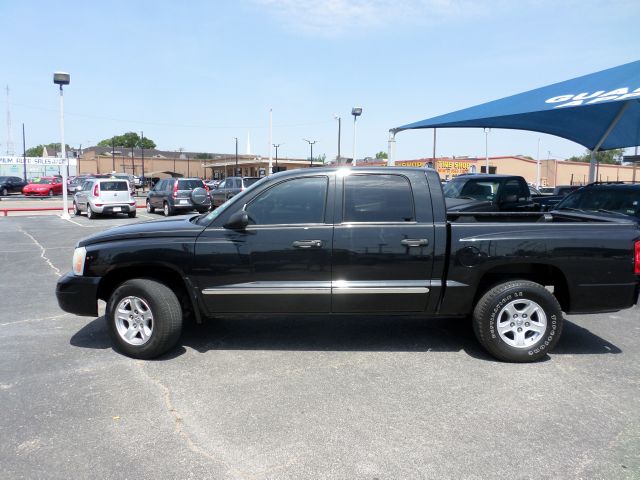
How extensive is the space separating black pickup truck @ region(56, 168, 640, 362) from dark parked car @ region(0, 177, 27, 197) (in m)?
43.4

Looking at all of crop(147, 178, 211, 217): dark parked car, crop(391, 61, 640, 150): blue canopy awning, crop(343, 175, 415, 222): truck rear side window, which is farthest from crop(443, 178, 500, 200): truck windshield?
crop(147, 178, 211, 217): dark parked car

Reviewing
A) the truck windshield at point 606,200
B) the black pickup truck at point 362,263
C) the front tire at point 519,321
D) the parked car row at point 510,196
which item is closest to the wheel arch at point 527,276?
the black pickup truck at point 362,263

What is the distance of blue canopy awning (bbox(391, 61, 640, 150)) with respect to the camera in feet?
30.1

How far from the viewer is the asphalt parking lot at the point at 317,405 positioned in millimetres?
2996

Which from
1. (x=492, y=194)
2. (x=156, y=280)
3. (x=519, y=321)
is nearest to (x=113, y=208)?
(x=492, y=194)

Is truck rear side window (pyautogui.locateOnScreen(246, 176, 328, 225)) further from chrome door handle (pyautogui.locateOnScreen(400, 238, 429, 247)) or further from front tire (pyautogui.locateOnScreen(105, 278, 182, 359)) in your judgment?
front tire (pyautogui.locateOnScreen(105, 278, 182, 359))

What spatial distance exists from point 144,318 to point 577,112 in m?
12.0

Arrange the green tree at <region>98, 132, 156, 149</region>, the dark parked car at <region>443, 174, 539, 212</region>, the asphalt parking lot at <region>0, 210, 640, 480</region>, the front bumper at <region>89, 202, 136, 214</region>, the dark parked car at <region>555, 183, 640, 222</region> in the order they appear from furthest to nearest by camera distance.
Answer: the green tree at <region>98, 132, 156, 149</region> < the front bumper at <region>89, 202, 136, 214</region> < the dark parked car at <region>443, 174, 539, 212</region> < the dark parked car at <region>555, 183, 640, 222</region> < the asphalt parking lot at <region>0, 210, 640, 480</region>

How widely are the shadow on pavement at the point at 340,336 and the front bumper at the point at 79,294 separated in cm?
47

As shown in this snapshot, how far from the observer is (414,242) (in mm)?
4543

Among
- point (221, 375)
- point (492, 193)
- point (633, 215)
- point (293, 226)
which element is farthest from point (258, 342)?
point (492, 193)

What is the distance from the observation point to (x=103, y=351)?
16.0 feet

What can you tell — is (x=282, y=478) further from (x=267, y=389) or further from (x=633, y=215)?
(x=633, y=215)

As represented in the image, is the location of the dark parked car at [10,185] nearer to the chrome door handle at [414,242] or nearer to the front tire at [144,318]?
the front tire at [144,318]
